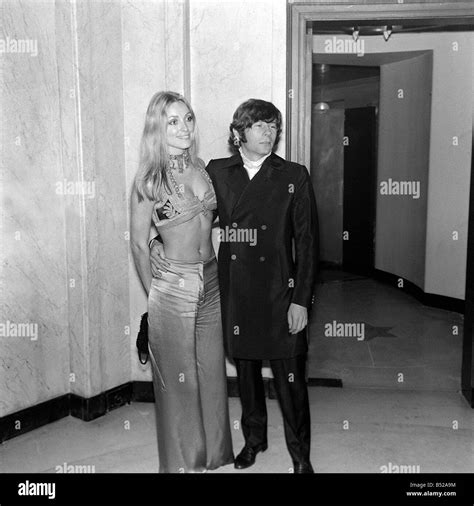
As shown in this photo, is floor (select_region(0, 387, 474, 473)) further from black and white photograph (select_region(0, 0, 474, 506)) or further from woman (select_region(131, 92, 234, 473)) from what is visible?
woman (select_region(131, 92, 234, 473))

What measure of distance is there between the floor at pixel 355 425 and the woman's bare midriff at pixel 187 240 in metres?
1.10

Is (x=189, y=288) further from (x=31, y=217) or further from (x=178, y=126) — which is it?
(x=31, y=217)

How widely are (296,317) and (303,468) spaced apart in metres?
0.75

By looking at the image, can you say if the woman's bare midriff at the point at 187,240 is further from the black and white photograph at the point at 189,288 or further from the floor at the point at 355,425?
the floor at the point at 355,425

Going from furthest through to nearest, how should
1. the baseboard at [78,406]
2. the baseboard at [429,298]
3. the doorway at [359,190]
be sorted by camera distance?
the doorway at [359,190]
the baseboard at [429,298]
the baseboard at [78,406]

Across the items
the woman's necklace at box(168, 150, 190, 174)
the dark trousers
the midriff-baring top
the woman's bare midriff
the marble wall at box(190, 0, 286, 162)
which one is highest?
the marble wall at box(190, 0, 286, 162)

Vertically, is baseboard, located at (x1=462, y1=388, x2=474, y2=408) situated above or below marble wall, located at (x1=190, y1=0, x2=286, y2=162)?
below

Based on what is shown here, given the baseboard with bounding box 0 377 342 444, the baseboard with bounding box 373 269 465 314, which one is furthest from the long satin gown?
the baseboard with bounding box 373 269 465 314

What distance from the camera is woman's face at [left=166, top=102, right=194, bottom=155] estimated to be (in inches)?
111

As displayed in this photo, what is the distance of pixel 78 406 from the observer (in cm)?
400

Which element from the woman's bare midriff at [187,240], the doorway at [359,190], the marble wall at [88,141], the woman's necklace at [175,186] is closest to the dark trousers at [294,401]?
the woman's bare midriff at [187,240]

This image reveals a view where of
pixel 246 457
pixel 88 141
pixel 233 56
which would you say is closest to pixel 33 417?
pixel 246 457

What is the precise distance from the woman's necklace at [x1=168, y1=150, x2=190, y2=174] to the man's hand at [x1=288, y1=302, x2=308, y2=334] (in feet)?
2.65

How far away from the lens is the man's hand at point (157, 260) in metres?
2.90
